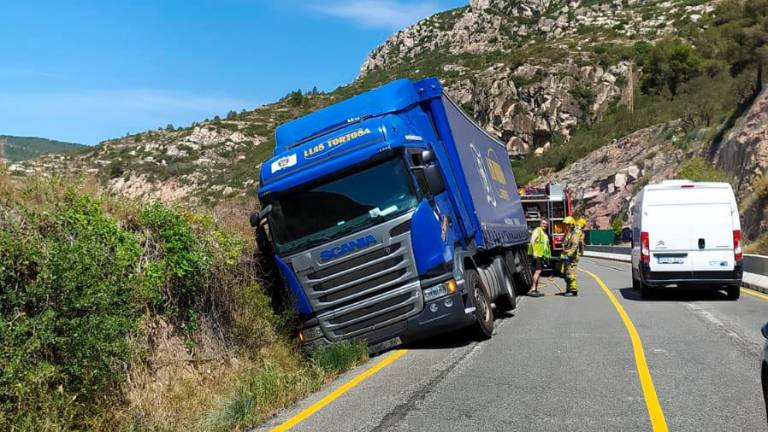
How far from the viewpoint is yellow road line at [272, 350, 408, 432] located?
21.2 feet

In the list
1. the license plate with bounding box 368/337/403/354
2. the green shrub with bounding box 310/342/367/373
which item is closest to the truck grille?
the green shrub with bounding box 310/342/367/373

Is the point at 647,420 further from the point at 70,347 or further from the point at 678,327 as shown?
the point at 678,327

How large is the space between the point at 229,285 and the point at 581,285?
44.2 feet

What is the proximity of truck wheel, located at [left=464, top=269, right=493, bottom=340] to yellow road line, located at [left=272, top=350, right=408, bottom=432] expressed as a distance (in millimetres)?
1131

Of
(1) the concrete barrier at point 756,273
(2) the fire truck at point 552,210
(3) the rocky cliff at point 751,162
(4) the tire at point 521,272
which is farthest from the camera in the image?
(3) the rocky cliff at point 751,162

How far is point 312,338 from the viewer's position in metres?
9.70

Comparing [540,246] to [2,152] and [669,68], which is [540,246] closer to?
[2,152]

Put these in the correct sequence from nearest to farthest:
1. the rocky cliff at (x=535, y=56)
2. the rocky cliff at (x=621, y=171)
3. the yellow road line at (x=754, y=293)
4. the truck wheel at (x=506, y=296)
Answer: the truck wheel at (x=506, y=296) < the yellow road line at (x=754, y=293) < the rocky cliff at (x=621, y=171) < the rocky cliff at (x=535, y=56)

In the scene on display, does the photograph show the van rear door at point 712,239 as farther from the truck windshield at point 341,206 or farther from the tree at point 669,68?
the tree at point 669,68

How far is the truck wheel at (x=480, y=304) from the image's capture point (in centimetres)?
1016

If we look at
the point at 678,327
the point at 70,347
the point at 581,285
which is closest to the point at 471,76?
the point at 581,285

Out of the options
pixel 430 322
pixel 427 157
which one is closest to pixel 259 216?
pixel 427 157

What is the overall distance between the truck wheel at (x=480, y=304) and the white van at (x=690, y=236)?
6025mm

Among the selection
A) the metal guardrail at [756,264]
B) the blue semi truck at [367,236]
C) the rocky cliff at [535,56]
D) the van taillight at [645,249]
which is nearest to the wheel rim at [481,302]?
the blue semi truck at [367,236]
